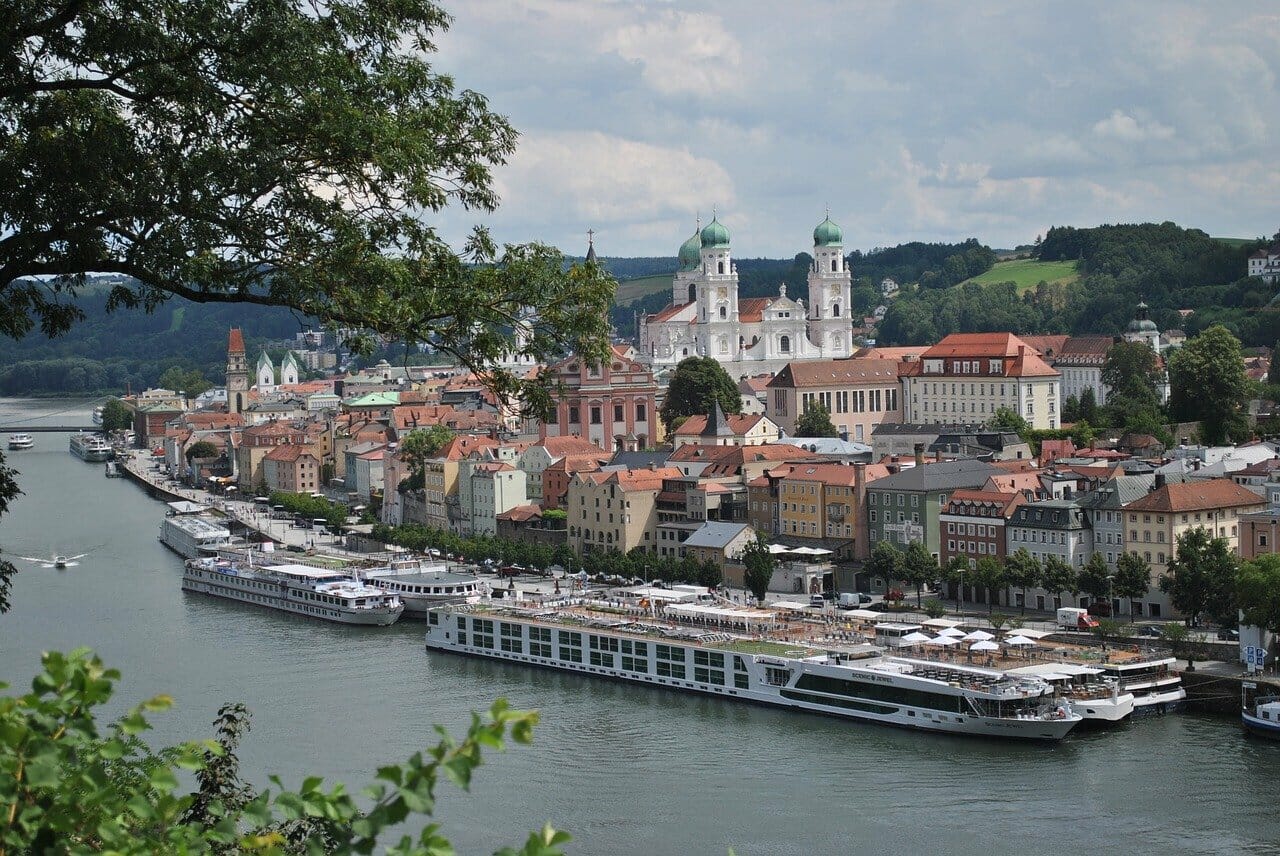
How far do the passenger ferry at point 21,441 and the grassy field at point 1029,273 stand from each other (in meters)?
43.3

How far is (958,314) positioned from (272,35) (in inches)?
3142

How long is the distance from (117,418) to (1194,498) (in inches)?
2507

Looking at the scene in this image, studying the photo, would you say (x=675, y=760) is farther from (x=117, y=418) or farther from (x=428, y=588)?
(x=117, y=418)

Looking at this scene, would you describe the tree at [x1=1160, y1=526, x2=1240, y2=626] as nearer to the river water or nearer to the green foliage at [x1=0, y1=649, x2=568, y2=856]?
the river water

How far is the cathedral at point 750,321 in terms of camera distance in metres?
58.7

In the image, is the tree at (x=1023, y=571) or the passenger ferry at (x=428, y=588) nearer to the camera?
the tree at (x=1023, y=571)

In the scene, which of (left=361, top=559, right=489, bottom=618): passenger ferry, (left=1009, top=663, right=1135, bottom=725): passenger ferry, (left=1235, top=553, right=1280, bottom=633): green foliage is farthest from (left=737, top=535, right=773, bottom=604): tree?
(left=1235, top=553, right=1280, bottom=633): green foliage

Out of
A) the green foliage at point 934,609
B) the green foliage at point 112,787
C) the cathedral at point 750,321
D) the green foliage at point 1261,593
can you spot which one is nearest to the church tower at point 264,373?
the cathedral at point 750,321

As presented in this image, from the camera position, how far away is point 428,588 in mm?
30672

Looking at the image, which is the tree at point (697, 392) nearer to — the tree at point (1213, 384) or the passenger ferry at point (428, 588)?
the tree at point (1213, 384)

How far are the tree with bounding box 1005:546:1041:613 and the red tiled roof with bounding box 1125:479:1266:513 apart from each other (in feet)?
5.07

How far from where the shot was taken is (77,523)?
44.8 meters

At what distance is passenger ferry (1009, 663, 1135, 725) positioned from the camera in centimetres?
2025

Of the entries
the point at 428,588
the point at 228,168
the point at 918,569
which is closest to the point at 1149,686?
the point at 918,569
